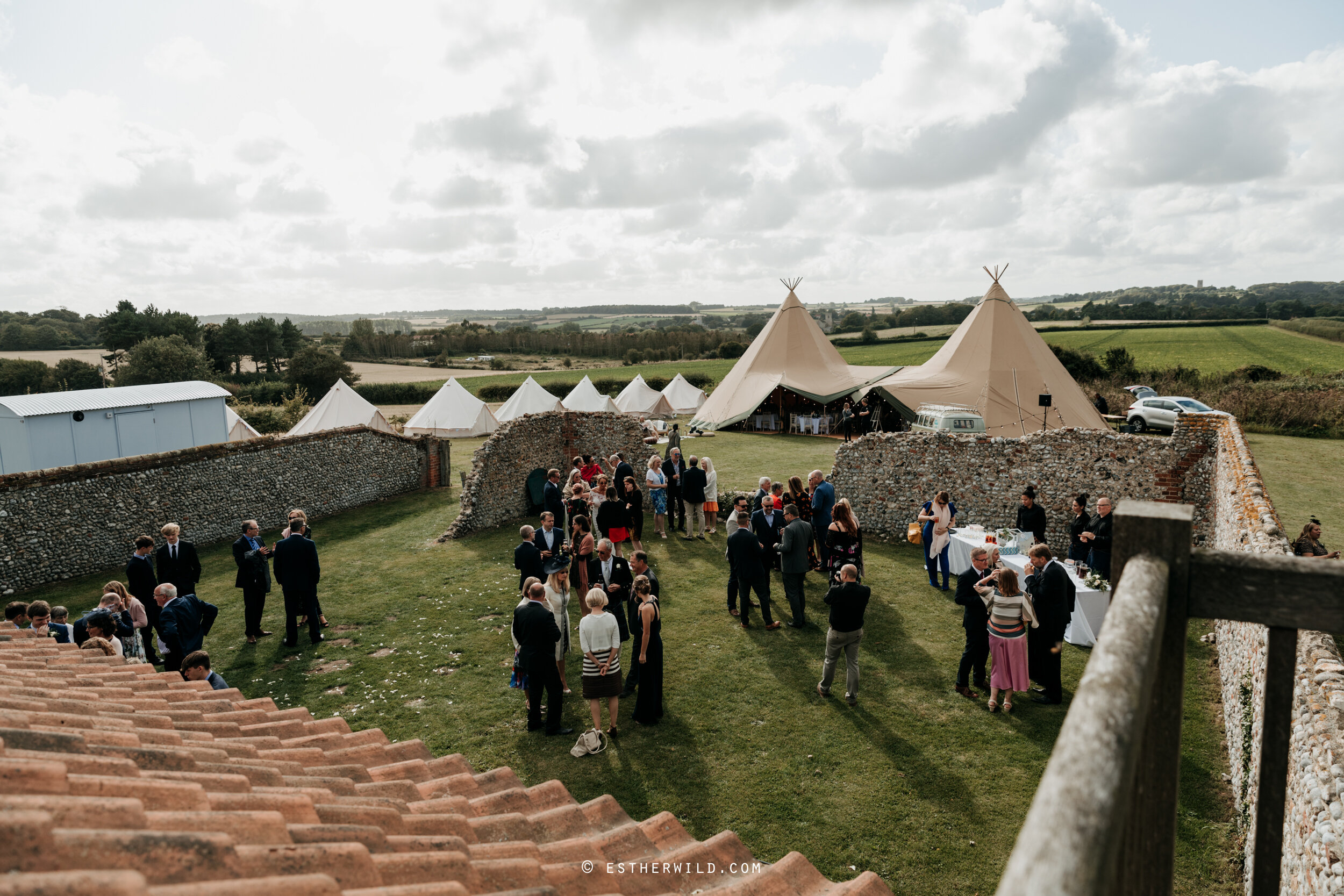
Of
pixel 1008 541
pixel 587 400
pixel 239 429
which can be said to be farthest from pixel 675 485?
pixel 239 429

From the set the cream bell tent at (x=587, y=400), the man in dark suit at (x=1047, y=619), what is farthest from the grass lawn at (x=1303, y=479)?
the cream bell tent at (x=587, y=400)

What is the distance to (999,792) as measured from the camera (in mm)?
5766

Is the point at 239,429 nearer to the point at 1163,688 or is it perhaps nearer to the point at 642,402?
the point at 642,402

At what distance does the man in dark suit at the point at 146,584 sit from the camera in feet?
27.2

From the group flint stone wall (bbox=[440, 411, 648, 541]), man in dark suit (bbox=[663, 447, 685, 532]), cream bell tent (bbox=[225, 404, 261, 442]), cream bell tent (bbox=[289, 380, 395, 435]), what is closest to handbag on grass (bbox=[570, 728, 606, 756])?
man in dark suit (bbox=[663, 447, 685, 532])

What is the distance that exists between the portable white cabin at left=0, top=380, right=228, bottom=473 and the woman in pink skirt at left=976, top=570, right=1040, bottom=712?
1874 cm

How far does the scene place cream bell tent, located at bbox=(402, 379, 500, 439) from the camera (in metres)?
28.0

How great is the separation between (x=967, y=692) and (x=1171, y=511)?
21.1ft

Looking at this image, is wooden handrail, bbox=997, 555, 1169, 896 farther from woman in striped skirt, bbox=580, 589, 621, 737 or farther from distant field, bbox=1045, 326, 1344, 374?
distant field, bbox=1045, 326, 1344, 374

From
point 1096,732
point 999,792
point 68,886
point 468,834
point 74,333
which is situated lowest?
point 999,792

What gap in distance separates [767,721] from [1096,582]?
422cm

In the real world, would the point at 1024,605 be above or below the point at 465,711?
above

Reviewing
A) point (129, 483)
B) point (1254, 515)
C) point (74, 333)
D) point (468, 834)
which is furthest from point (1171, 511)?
point (74, 333)

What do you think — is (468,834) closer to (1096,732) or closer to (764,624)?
(1096,732)
